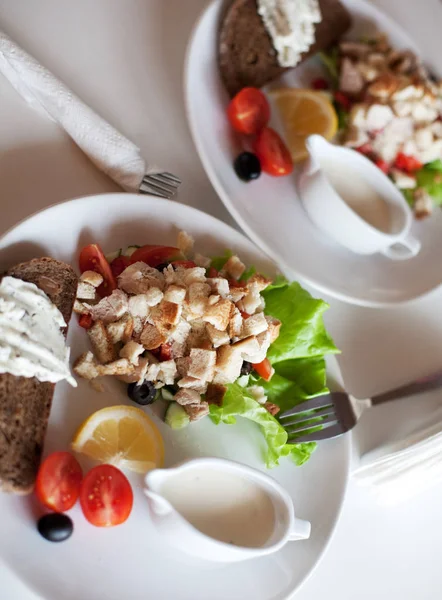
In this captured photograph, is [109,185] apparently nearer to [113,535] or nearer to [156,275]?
[156,275]

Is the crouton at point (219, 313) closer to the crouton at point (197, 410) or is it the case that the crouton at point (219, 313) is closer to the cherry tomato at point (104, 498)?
the crouton at point (197, 410)

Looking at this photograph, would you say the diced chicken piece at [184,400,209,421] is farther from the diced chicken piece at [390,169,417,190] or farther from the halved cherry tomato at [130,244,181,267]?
the diced chicken piece at [390,169,417,190]

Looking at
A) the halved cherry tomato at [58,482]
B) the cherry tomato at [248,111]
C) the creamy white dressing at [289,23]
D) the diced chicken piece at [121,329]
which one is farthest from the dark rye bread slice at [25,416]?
the creamy white dressing at [289,23]

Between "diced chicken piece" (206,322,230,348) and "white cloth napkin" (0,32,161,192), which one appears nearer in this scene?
"diced chicken piece" (206,322,230,348)

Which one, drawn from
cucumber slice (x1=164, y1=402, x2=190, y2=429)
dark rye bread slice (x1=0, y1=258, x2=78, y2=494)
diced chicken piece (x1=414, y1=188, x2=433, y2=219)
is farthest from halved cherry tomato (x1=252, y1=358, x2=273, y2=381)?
diced chicken piece (x1=414, y1=188, x2=433, y2=219)

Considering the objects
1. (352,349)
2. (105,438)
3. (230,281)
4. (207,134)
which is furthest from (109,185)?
(352,349)
